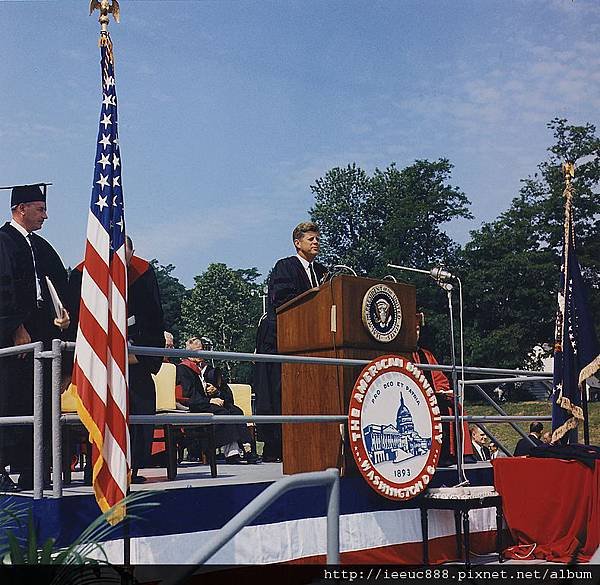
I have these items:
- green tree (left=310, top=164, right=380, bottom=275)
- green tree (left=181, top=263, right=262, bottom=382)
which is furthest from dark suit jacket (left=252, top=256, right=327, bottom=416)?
green tree (left=181, top=263, right=262, bottom=382)

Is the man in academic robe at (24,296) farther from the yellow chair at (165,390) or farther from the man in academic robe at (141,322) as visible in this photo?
the yellow chair at (165,390)

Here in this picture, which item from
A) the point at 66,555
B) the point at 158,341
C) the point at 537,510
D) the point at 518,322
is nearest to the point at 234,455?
the point at 158,341

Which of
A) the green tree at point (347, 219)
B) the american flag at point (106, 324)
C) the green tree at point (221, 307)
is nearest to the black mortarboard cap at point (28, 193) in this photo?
the american flag at point (106, 324)

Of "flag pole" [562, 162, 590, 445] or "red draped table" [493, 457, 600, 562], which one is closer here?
"red draped table" [493, 457, 600, 562]

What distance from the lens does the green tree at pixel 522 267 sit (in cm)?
3139

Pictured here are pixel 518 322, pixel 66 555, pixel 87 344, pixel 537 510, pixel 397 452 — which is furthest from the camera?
pixel 518 322

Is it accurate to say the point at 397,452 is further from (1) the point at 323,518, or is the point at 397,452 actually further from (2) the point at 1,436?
(2) the point at 1,436

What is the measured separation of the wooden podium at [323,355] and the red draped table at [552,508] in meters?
1.30

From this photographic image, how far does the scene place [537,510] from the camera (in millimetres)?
6422

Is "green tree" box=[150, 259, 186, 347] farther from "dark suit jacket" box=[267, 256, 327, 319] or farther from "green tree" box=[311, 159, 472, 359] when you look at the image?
"dark suit jacket" box=[267, 256, 327, 319]

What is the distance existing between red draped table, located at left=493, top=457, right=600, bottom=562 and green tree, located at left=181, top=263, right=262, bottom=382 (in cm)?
3331

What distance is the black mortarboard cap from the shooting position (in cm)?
582

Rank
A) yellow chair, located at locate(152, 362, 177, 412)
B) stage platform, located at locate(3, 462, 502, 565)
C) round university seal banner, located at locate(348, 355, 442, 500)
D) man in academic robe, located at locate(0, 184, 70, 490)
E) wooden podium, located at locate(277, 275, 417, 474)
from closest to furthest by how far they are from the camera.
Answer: stage platform, located at locate(3, 462, 502, 565) < man in academic robe, located at locate(0, 184, 70, 490) < round university seal banner, located at locate(348, 355, 442, 500) < wooden podium, located at locate(277, 275, 417, 474) < yellow chair, located at locate(152, 362, 177, 412)

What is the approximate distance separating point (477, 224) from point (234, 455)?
30477 millimetres
